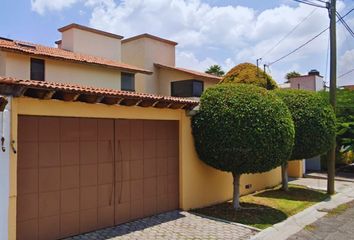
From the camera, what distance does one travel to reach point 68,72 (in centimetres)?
1683

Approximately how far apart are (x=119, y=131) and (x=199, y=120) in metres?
2.55

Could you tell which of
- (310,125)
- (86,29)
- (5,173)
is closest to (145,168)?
(5,173)

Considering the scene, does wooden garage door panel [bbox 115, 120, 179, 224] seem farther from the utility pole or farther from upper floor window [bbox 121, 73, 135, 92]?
upper floor window [bbox 121, 73, 135, 92]

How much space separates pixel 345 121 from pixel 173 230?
50.3ft

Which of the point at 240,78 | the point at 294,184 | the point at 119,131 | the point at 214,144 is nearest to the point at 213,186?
the point at 214,144

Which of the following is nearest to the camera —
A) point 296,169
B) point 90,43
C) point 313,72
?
point 296,169

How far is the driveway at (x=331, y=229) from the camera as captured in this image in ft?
26.7

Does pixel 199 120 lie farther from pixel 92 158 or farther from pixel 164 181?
pixel 92 158

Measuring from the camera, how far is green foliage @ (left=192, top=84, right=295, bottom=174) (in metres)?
9.34

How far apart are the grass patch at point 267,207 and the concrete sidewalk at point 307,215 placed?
0.21m

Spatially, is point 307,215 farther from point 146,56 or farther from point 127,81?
point 146,56

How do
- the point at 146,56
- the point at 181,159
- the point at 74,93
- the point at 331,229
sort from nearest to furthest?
the point at 74,93
the point at 331,229
the point at 181,159
the point at 146,56

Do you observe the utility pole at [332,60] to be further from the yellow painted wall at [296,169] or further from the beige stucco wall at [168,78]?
the beige stucco wall at [168,78]

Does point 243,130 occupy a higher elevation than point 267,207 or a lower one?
higher
